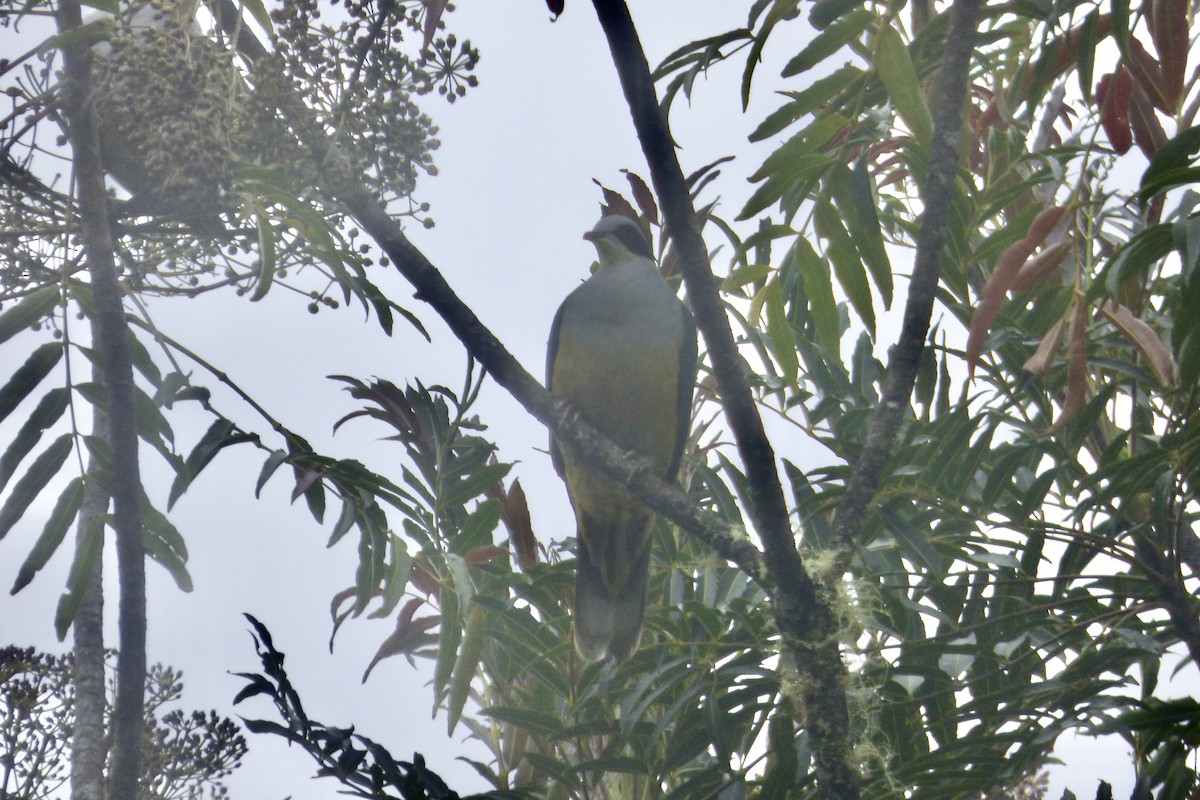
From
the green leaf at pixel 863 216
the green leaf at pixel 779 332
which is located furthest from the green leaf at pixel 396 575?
the green leaf at pixel 863 216

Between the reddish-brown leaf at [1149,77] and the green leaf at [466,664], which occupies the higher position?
the reddish-brown leaf at [1149,77]

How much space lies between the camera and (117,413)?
1.87 m

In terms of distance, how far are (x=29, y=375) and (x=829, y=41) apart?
1.73 meters

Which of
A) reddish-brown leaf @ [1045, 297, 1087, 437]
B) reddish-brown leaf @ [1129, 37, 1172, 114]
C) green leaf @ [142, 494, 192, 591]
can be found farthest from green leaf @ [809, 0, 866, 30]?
green leaf @ [142, 494, 192, 591]

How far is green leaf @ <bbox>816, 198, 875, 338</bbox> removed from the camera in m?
2.20

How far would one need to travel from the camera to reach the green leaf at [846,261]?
220 centimetres

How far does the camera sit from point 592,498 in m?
3.73

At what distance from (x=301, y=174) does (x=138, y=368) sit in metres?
0.74

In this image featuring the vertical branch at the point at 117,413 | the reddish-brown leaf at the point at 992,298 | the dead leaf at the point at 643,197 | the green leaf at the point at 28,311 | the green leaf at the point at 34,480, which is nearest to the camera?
the vertical branch at the point at 117,413

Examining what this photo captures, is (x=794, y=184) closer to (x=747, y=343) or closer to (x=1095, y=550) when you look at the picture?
(x=747, y=343)

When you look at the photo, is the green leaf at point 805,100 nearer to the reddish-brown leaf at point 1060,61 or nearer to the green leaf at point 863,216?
the green leaf at point 863,216

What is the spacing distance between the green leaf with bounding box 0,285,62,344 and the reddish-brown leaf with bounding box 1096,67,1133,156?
2229 millimetres

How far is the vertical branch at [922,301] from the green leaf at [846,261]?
0.20m

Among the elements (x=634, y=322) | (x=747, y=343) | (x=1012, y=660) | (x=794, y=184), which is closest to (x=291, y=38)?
(x=794, y=184)
